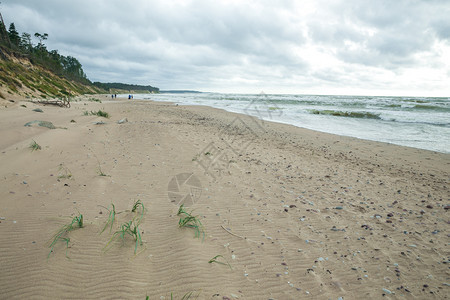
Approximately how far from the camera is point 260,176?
5.84 meters

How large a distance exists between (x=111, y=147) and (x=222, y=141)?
15.1ft

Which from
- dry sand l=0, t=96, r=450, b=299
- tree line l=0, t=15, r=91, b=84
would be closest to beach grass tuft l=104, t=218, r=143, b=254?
dry sand l=0, t=96, r=450, b=299

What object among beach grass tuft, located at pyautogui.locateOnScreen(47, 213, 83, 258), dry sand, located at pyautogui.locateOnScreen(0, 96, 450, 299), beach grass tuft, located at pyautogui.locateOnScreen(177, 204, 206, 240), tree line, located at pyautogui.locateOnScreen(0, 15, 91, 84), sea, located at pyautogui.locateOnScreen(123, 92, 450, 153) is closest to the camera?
dry sand, located at pyautogui.locateOnScreen(0, 96, 450, 299)

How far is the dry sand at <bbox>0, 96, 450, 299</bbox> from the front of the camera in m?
2.35

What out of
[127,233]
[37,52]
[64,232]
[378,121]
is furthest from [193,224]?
[37,52]

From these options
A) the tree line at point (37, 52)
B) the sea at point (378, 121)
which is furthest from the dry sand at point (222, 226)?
the tree line at point (37, 52)

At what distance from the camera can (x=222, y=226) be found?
11.6 feet

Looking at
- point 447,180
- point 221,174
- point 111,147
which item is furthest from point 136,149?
point 447,180

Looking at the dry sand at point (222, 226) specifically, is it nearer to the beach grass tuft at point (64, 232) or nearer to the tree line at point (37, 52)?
the beach grass tuft at point (64, 232)

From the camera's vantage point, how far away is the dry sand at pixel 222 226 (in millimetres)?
2348

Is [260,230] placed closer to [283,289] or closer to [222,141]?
[283,289]

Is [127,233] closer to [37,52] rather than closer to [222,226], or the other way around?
[222,226]

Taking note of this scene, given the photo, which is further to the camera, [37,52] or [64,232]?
[37,52]

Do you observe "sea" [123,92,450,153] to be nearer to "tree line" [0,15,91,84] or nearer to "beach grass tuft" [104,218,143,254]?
"beach grass tuft" [104,218,143,254]
